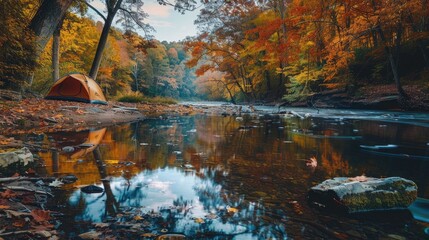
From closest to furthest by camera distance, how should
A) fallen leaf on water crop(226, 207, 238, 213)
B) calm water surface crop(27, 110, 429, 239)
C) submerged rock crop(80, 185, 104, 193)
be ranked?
1. calm water surface crop(27, 110, 429, 239)
2. fallen leaf on water crop(226, 207, 238, 213)
3. submerged rock crop(80, 185, 104, 193)

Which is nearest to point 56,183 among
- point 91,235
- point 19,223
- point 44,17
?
point 19,223

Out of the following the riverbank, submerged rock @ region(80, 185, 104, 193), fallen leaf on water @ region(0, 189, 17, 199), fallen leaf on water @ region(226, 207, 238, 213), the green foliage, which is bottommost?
fallen leaf on water @ region(226, 207, 238, 213)

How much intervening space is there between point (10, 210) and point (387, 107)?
65.7 feet

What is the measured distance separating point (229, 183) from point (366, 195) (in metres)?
1.47

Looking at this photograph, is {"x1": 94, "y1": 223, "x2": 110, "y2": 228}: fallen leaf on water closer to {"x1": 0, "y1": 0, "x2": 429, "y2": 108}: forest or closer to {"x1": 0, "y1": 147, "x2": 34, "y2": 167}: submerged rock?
{"x1": 0, "y1": 147, "x2": 34, "y2": 167}: submerged rock

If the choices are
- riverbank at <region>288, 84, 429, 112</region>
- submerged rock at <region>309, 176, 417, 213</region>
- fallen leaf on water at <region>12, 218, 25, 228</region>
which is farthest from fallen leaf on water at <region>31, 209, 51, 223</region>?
riverbank at <region>288, 84, 429, 112</region>

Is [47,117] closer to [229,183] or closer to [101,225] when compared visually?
[229,183]

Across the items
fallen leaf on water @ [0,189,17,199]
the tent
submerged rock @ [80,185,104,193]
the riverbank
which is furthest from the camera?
the riverbank

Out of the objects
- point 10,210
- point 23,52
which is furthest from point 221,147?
point 23,52

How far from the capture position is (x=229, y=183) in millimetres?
3342

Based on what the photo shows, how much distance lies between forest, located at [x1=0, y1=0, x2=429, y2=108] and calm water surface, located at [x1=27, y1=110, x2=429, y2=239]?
14.7 feet

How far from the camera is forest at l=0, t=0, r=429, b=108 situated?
9766 millimetres

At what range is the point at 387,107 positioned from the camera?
1752 centimetres

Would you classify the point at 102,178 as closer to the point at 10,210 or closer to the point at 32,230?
the point at 10,210
